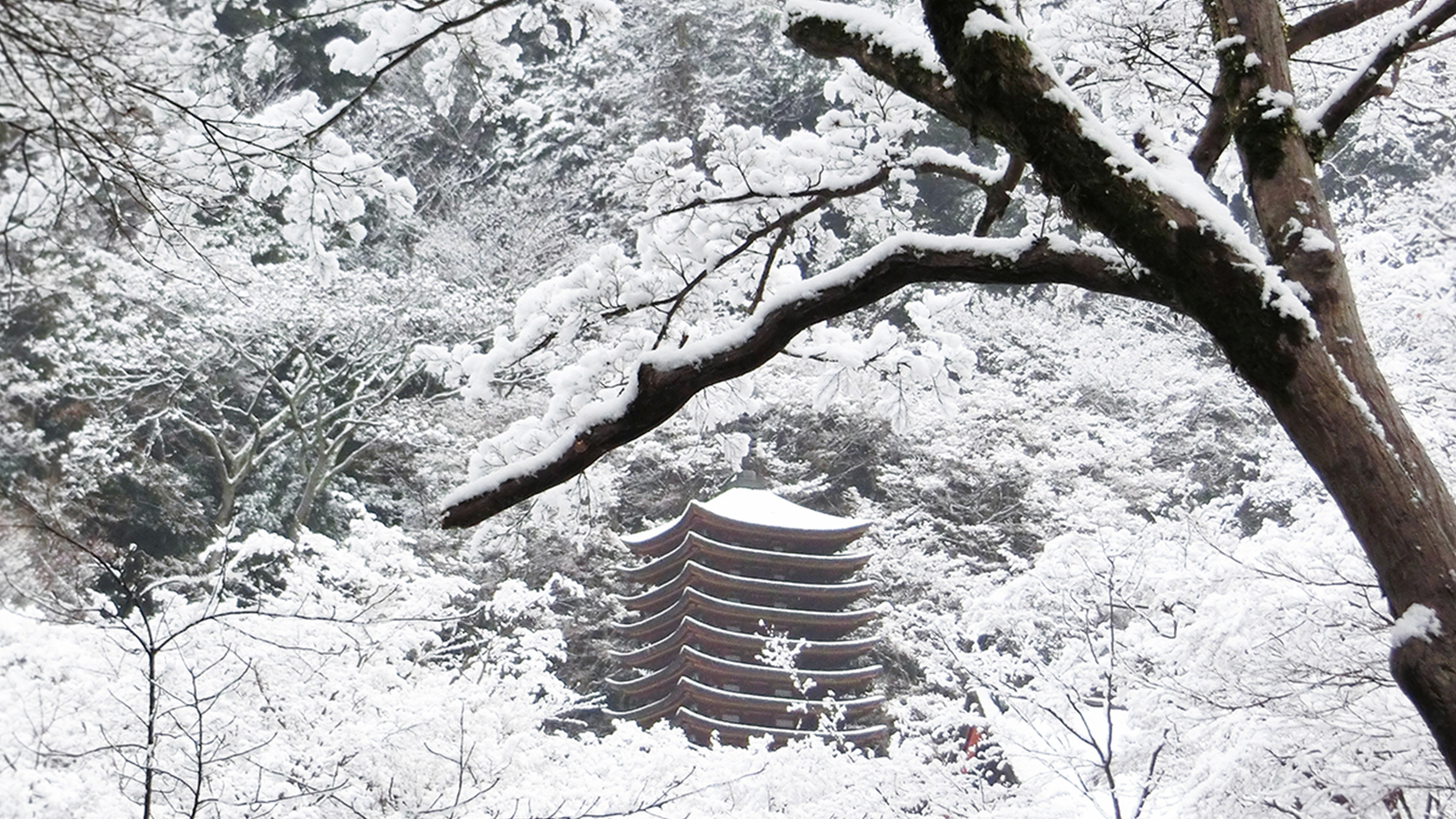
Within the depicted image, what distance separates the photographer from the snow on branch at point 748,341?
2.24 meters

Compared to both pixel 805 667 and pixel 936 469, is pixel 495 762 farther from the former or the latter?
pixel 936 469

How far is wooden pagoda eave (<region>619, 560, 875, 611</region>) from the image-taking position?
40.5 ft

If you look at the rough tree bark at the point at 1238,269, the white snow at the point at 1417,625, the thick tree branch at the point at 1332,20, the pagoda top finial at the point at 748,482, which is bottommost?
the white snow at the point at 1417,625

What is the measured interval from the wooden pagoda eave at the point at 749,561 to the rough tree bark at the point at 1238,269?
32.8 ft

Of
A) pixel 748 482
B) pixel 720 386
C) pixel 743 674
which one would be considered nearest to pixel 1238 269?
pixel 720 386

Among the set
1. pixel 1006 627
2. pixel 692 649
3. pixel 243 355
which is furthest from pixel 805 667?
pixel 243 355

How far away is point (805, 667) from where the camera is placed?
1261 centimetres

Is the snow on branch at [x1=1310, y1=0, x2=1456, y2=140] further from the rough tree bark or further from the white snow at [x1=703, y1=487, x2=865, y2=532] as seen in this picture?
the white snow at [x1=703, y1=487, x2=865, y2=532]

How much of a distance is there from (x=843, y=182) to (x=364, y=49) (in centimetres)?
117

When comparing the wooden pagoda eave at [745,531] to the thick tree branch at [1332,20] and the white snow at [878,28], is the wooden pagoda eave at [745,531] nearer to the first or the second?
the white snow at [878,28]

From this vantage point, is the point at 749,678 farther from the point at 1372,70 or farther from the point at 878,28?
the point at 1372,70

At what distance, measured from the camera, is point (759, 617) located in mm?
12359

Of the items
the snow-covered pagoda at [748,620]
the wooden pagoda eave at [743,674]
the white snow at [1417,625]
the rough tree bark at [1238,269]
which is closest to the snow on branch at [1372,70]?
the rough tree bark at [1238,269]

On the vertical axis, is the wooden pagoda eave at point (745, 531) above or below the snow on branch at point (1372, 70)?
above
